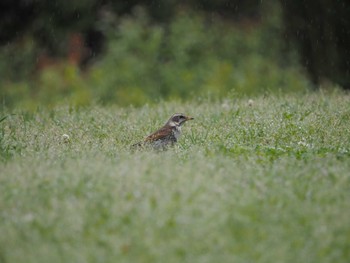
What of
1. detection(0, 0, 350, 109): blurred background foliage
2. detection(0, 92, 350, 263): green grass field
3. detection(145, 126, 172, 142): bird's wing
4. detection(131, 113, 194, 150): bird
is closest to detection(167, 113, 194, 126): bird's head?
detection(131, 113, 194, 150): bird

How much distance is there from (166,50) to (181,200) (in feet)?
45.0

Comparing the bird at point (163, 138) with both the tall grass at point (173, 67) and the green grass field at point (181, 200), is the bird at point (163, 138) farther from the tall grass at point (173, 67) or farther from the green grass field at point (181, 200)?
the tall grass at point (173, 67)

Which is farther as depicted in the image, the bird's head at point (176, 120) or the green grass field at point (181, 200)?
the bird's head at point (176, 120)

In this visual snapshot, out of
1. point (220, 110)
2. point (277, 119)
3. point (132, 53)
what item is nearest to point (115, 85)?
point (132, 53)

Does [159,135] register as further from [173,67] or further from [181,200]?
[173,67]

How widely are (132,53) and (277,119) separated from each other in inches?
365

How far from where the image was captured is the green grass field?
4.91 metres

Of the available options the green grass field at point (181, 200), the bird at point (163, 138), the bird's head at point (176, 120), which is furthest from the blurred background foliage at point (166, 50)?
the green grass field at point (181, 200)

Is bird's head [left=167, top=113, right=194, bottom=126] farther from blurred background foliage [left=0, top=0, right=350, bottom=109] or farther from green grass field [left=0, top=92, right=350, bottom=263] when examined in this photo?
blurred background foliage [left=0, top=0, right=350, bottom=109]

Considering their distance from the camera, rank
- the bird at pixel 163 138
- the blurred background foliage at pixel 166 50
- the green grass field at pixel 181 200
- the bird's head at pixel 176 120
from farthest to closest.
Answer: the blurred background foliage at pixel 166 50
the bird's head at pixel 176 120
the bird at pixel 163 138
the green grass field at pixel 181 200

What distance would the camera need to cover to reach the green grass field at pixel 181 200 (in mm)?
4914

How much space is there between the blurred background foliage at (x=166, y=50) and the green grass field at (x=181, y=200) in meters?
6.53

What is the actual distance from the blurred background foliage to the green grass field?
6.53 m

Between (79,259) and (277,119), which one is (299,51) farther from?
(79,259)
